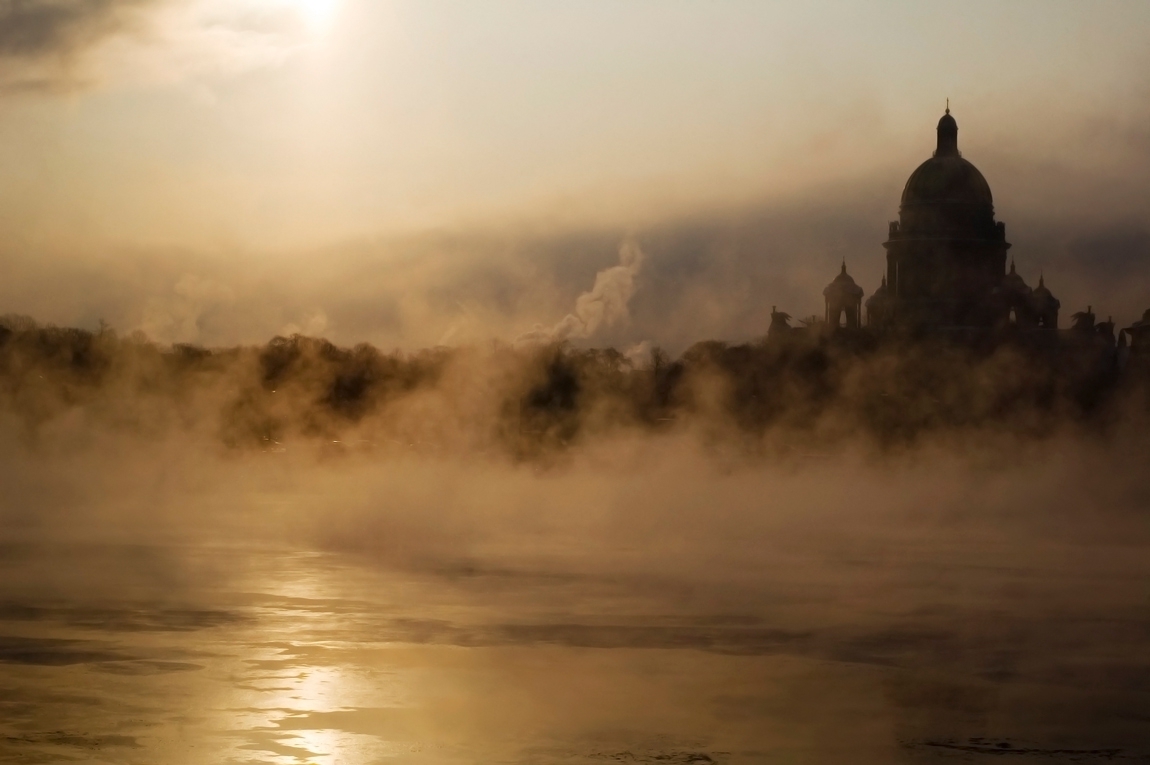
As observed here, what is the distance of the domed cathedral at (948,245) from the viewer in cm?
10325

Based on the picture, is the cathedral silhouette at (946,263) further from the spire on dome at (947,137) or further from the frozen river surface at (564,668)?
the frozen river surface at (564,668)

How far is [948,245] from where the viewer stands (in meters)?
104

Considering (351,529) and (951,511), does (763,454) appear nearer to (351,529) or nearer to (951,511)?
(951,511)

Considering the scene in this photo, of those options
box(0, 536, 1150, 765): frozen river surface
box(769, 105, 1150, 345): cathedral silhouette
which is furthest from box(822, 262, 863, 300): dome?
box(0, 536, 1150, 765): frozen river surface

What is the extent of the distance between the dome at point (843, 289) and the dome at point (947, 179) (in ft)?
18.7

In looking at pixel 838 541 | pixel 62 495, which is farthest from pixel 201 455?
pixel 838 541

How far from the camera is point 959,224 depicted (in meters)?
104

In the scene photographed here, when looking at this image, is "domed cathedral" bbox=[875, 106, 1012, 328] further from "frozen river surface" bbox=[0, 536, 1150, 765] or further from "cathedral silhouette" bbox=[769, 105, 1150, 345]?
"frozen river surface" bbox=[0, 536, 1150, 765]

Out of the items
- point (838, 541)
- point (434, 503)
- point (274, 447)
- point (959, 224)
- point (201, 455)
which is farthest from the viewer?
point (959, 224)

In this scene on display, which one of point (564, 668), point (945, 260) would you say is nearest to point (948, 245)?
point (945, 260)

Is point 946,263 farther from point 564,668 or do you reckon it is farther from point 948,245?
point 564,668

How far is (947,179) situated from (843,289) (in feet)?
29.5

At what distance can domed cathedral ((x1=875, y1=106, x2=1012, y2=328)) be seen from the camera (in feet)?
339

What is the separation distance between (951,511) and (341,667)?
61.6 feet
